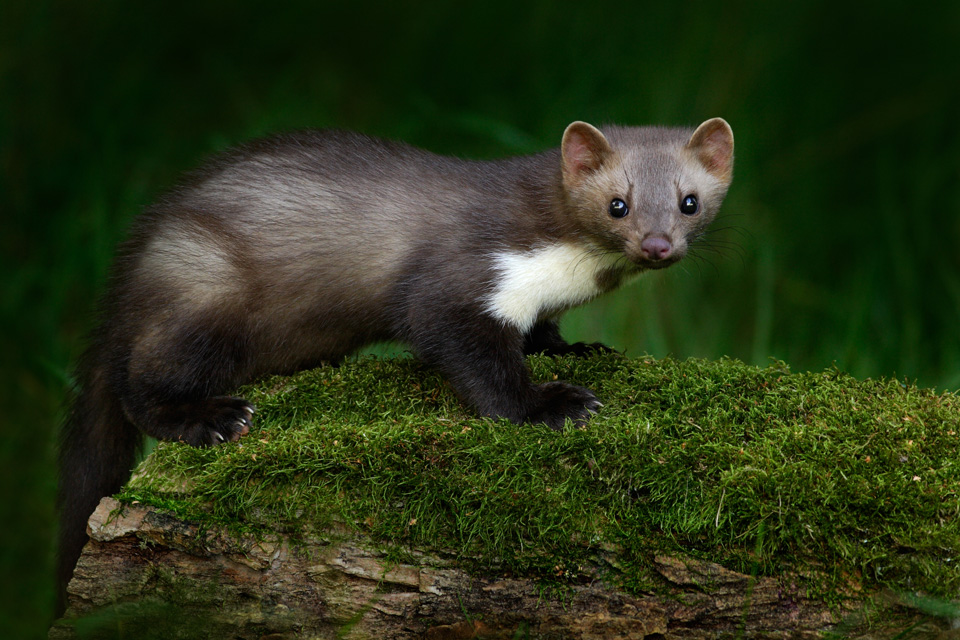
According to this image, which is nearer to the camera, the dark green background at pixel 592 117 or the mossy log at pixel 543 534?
the mossy log at pixel 543 534

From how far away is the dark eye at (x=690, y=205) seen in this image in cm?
418

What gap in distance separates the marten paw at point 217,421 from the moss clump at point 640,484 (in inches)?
6.0

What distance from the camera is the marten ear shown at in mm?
4262

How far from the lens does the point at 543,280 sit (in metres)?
4.28

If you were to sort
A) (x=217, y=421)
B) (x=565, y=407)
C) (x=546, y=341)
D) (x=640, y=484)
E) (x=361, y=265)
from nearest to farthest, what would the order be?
(x=640, y=484) → (x=565, y=407) → (x=217, y=421) → (x=361, y=265) → (x=546, y=341)

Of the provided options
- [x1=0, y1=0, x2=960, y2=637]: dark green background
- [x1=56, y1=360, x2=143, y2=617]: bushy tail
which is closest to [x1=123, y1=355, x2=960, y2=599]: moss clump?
[x1=56, y1=360, x2=143, y2=617]: bushy tail

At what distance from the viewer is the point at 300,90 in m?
7.70

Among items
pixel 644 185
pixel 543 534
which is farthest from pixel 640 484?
pixel 644 185

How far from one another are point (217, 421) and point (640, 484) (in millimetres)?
1762

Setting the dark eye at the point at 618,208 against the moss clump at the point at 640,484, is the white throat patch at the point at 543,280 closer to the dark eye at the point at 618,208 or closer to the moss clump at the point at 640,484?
the dark eye at the point at 618,208

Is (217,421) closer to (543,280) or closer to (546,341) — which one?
(543,280)

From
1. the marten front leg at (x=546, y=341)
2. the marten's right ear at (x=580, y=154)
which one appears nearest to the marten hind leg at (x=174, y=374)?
the marten front leg at (x=546, y=341)

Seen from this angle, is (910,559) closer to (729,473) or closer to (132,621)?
(729,473)

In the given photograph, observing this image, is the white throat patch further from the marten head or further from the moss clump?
the moss clump
